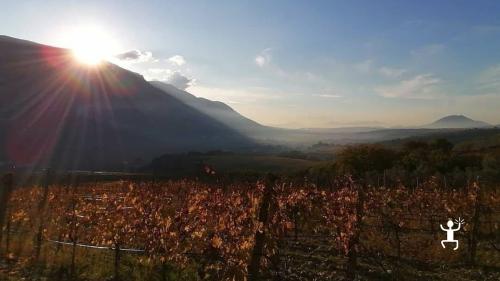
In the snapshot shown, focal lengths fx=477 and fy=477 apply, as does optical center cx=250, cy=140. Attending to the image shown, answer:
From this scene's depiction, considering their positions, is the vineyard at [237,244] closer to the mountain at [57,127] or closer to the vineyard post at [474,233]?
the vineyard post at [474,233]

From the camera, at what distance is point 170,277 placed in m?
10.6

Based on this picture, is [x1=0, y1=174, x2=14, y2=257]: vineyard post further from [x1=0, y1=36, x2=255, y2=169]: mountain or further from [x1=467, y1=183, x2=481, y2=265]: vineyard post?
[x1=0, y1=36, x2=255, y2=169]: mountain

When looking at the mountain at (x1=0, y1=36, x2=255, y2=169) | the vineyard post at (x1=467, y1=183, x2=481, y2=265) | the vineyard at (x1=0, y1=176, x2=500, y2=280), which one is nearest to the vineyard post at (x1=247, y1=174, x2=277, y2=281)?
the vineyard at (x1=0, y1=176, x2=500, y2=280)

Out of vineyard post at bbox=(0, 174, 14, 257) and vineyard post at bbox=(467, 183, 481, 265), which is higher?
vineyard post at bbox=(0, 174, 14, 257)

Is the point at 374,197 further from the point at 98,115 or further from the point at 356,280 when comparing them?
the point at 98,115

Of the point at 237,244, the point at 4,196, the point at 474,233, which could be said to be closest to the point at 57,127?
the point at 4,196

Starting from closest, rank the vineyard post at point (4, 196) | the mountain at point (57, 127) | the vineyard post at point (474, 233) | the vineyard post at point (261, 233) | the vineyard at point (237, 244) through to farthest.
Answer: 1. the vineyard post at point (261, 233)
2. the vineyard at point (237, 244)
3. the vineyard post at point (4, 196)
4. the vineyard post at point (474, 233)
5. the mountain at point (57, 127)

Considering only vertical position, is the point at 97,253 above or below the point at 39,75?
below

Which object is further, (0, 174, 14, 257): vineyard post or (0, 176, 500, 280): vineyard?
(0, 174, 14, 257): vineyard post

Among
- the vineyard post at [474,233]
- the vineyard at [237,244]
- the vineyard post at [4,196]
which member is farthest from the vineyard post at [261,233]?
the vineyard post at [474,233]

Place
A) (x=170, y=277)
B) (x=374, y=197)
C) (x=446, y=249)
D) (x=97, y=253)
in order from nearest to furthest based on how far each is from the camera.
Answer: (x=170, y=277) < (x=97, y=253) < (x=446, y=249) < (x=374, y=197)

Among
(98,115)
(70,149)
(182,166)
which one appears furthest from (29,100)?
(182,166)

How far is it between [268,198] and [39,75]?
673 feet

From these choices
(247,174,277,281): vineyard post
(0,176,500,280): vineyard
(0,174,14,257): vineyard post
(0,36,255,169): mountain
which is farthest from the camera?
(0,36,255,169): mountain
